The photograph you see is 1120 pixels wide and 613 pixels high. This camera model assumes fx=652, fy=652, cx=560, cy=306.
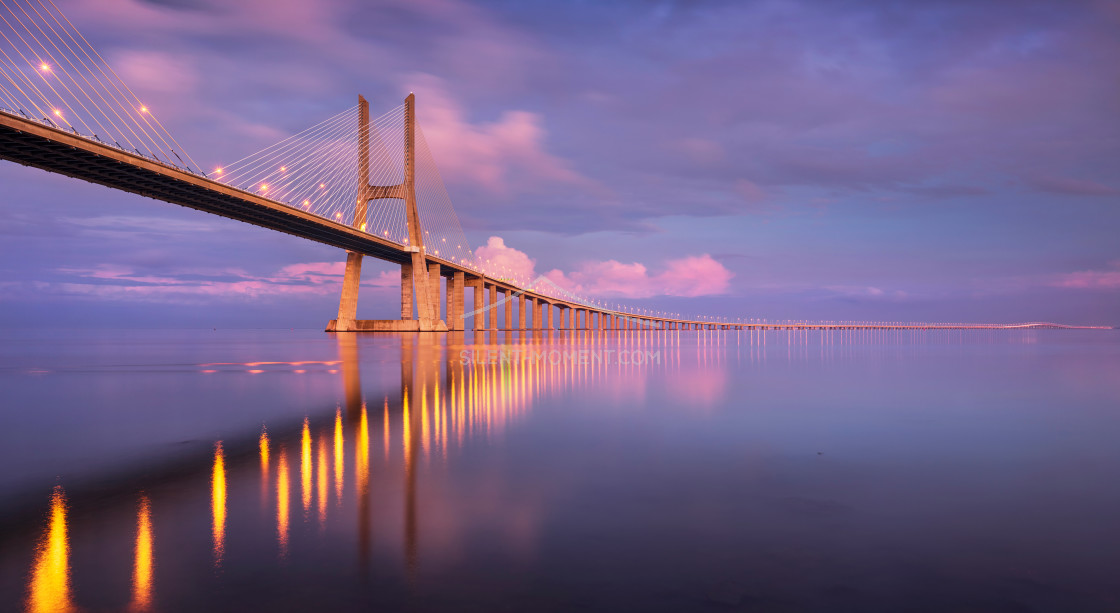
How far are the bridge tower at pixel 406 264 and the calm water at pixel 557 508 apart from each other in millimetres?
75919

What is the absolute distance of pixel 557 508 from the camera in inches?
263

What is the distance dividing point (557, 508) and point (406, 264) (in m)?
93.7

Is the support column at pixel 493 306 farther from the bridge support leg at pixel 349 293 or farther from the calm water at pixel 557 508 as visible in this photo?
the calm water at pixel 557 508

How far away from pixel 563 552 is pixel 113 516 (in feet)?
14.9

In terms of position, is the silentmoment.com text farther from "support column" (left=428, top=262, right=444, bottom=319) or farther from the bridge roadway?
"support column" (left=428, top=262, right=444, bottom=319)

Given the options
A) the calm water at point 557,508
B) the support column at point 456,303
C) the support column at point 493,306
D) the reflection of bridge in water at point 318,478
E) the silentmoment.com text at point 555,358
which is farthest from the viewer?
the support column at point 493,306

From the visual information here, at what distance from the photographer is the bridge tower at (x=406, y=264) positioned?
89875 mm

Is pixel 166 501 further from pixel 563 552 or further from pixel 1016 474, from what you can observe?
pixel 1016 474

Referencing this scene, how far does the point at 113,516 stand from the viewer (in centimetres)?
639

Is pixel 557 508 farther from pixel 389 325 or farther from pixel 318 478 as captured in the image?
pixel 389 325

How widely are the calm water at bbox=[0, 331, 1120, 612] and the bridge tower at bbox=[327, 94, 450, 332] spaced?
7592 centimetres

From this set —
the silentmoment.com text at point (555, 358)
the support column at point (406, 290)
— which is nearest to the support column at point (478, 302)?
the support column at point (406, 290)

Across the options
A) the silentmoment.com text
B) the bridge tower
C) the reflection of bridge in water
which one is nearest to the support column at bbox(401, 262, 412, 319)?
the bridge tower

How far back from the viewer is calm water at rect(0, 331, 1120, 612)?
14.9ft
